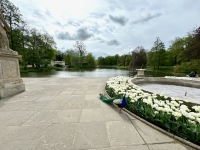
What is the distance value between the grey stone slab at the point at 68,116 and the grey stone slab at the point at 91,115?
13 cm

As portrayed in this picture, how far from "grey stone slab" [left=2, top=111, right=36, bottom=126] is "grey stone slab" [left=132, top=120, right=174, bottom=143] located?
8.63 ft

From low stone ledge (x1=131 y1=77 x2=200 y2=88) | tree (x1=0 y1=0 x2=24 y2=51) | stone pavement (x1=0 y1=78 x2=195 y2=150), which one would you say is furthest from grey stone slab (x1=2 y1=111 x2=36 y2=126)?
tree (x1=0 y1=0 x2=24 y2=51)

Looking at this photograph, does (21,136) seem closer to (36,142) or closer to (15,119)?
(36,142)

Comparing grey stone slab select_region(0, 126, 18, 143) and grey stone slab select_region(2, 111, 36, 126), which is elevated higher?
grey stone slab select_region(2, 111, 36, 126)

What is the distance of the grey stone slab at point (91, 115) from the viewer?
8.34 feet

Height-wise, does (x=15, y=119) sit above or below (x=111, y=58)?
below

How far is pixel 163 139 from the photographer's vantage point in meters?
1.88

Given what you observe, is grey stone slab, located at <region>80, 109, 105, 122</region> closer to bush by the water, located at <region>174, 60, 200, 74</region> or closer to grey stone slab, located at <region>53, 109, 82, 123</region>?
grey stone slab, located at <region>53, 109, 82, 123</region>

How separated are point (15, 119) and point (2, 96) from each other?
221cm

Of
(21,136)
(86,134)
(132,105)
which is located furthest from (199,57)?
(21,136)

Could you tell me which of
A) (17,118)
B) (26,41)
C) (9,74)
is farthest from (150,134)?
(26,41)

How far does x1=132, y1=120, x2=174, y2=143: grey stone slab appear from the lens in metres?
1.86

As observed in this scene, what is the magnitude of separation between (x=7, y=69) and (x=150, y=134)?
17.5 ft

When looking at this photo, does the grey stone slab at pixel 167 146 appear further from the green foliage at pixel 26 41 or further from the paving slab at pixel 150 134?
the green foliage at pixel 26 41
